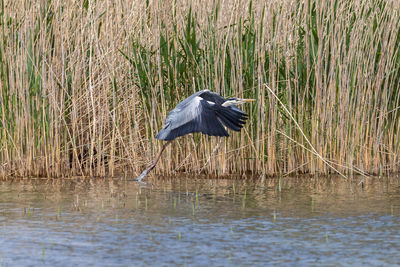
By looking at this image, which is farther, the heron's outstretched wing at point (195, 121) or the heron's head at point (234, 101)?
the heron's head at point (234, 101)

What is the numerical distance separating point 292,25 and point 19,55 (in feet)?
10.3

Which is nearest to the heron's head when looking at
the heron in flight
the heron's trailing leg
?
the heron in flight

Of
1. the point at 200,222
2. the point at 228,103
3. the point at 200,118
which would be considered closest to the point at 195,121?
the point at 200,118

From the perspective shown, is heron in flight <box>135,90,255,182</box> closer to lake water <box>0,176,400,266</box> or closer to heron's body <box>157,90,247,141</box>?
heron's body <box>157,90,247,141</box>

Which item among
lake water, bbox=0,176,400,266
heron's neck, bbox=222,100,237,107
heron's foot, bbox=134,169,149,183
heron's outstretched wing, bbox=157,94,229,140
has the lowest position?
lake water, bbox=0,176,400,266

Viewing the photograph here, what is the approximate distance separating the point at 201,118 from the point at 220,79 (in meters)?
1.23

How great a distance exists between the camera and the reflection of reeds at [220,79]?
8.16 m

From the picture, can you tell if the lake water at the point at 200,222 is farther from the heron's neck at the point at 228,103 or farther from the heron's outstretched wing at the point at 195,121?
the heron's neck at the point at 228,103

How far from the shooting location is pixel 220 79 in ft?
27.4

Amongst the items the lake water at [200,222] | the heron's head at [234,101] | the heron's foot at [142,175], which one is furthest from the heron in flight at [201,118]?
the lake water at [200,222]

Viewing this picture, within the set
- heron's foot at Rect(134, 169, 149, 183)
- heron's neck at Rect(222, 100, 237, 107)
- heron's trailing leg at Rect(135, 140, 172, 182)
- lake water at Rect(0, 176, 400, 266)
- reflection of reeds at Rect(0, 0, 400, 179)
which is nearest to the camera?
lake water at Rect(0, 176, 400, 266)

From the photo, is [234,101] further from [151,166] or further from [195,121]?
[151,166]

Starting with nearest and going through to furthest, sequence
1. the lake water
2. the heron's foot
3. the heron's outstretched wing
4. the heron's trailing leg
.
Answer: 1. the lake water
2. the heron's outstretched wing
3. the heron's trailing leg
4. the heron's foot

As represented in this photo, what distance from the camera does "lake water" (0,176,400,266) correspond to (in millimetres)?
4613
